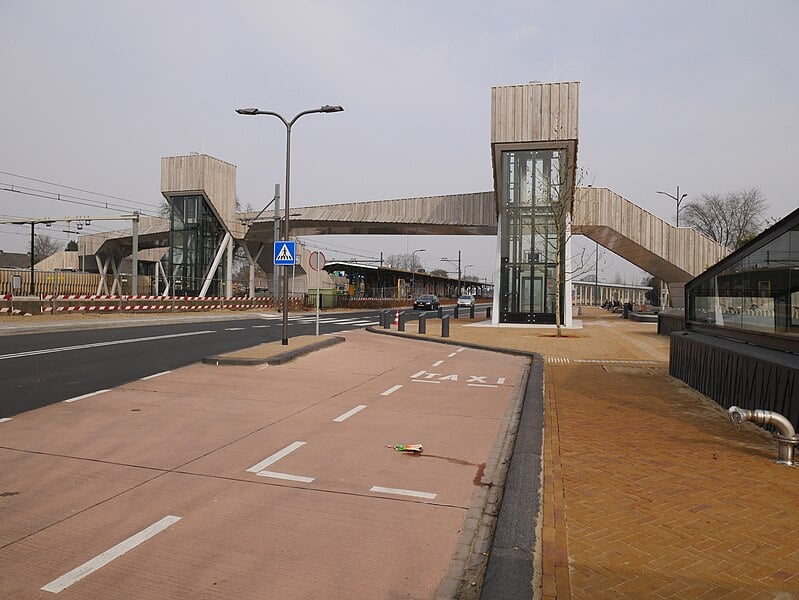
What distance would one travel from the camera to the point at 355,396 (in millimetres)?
9117

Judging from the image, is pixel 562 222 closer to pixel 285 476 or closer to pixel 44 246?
pixel 285 476

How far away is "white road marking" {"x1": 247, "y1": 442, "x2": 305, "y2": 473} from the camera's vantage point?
17.1ft

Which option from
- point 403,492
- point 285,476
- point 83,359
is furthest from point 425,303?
point 403,492

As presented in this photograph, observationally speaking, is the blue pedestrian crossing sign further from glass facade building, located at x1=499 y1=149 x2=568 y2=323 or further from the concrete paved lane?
glass facade building, located at x1=499 y1=149 x2=568 y2=323

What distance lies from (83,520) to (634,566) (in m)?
3.54

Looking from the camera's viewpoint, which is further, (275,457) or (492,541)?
(275,457)

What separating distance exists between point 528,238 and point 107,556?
96.8ft

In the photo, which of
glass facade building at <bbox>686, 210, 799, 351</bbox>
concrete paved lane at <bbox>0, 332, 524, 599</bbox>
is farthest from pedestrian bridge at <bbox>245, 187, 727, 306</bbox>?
concrete paved lane at <bbox>0, 332, 524, 599</bbox>

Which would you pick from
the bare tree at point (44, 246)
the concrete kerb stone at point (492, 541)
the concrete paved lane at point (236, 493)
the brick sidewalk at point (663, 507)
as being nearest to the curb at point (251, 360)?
the concrete paved lane at point (236, 493)

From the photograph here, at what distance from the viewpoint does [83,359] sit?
12.6 meters

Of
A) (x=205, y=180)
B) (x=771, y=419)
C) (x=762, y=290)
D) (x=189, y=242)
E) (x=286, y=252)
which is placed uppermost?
(x=205, y=180)

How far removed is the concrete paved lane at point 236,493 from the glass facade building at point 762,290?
3646mm

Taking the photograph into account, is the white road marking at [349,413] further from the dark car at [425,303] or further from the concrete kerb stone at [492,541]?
the dark car at [425,303]

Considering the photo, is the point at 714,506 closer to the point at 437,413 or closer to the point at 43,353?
the point at 437,413
